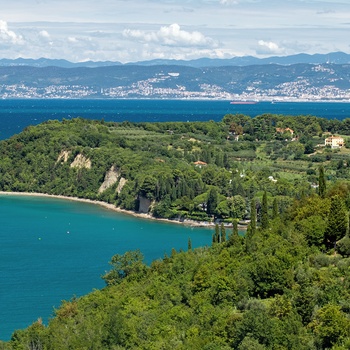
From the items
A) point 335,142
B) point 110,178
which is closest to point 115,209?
point 110,178

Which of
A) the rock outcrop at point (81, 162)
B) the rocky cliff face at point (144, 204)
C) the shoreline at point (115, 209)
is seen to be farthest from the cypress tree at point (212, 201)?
the rock outcrop at point (81, 162)

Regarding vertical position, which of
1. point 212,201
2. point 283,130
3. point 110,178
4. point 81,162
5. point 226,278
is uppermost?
point 226,278

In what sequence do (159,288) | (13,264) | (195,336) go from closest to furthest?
(195,336)
(159,288)
(13,264)

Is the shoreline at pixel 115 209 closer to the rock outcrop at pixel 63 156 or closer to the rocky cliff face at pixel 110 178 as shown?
the rocky cliff face at pixel 110 178

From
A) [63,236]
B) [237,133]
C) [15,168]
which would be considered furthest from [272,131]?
Result: [63,236]

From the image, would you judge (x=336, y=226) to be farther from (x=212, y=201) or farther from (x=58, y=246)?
(x=212, y=201)

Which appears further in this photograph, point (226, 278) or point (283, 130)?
point (283, 130)

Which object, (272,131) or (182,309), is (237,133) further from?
(182,309)

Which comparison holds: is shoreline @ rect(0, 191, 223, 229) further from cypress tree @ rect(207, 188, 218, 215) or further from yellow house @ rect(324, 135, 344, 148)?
yellow house @ rect(324, 135, 344, 148)

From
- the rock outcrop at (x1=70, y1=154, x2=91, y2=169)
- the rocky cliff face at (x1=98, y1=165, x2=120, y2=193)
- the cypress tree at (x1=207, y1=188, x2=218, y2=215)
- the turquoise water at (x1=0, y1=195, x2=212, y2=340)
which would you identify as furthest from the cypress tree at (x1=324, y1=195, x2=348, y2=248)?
the rock outcrop at (x1=70, y1=154, x2=91, y2=169)
